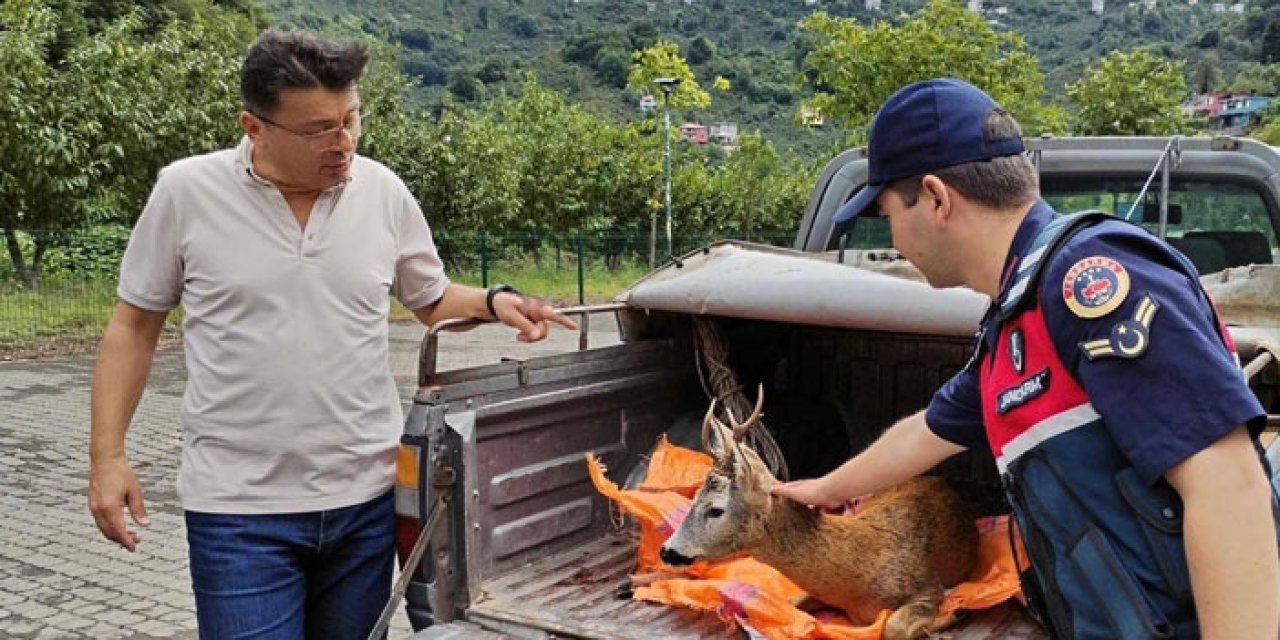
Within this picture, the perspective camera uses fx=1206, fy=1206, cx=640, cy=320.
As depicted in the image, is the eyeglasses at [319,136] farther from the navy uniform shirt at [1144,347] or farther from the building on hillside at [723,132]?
the building on hillside at [723,132]

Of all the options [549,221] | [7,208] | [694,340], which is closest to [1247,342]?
[694,340]

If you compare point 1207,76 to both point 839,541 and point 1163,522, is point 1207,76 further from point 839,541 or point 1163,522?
point 1163,522

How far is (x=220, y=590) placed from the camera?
2756 millimetres

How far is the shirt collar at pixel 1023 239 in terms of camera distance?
5.94 ft

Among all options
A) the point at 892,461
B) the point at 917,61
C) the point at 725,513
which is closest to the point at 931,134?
the point at 892,461

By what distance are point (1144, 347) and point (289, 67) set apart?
190cm

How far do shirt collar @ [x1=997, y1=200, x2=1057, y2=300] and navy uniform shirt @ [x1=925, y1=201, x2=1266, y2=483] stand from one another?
10 centimetres

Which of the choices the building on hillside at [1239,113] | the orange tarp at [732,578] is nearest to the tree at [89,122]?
the orange tarp at [732,578]

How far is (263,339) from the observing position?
2.73 metres

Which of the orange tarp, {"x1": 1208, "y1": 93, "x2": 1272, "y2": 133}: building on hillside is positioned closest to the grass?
the orange tarp

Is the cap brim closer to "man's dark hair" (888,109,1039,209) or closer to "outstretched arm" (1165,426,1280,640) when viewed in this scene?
"man's dark hair" (888,109,1039,209)

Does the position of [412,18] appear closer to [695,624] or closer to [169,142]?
[169,142]

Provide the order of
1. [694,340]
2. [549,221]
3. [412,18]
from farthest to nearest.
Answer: [412,18]
[549,221]
[694,340]

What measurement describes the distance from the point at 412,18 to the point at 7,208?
7178 centimetres
